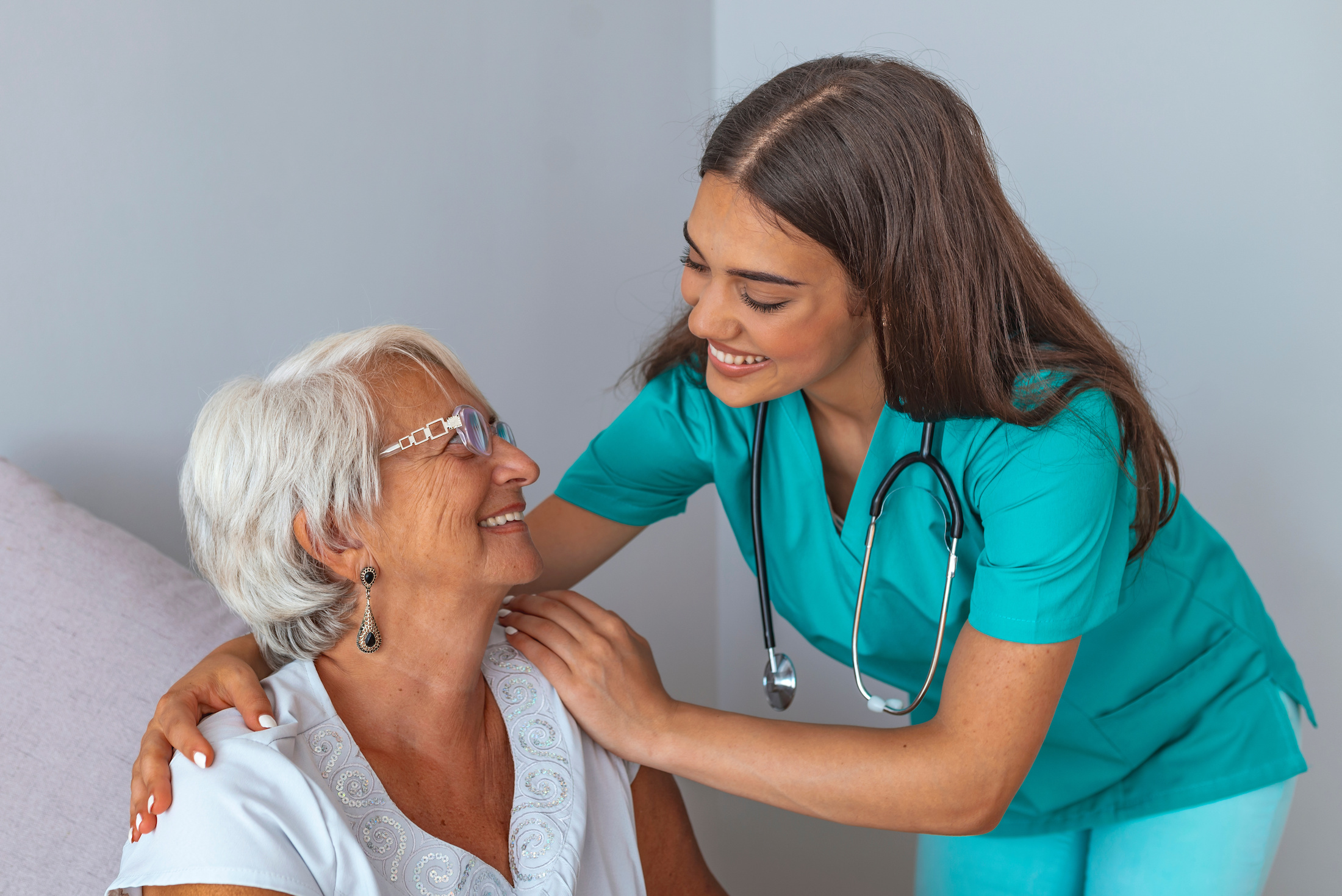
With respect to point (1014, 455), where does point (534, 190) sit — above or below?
above

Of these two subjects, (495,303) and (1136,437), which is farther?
(495,303)

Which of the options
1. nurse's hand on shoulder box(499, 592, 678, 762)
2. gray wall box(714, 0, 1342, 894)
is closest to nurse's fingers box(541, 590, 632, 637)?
nurse's hand on shoulder box(499, 592, 678, 762)

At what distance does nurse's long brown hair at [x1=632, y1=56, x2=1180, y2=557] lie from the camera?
1.07m

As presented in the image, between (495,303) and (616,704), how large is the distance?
107 centimetres

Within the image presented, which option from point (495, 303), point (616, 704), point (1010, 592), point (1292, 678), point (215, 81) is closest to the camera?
point (1010, 592)

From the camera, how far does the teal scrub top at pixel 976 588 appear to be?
1.24 m

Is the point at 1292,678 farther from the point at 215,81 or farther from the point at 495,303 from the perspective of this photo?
the point at 215,81

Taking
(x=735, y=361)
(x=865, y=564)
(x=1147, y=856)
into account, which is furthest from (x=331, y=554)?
(x=1147, y=856)

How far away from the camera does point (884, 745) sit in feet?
3.57

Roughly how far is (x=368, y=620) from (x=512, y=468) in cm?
24

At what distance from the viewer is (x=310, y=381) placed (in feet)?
3.77

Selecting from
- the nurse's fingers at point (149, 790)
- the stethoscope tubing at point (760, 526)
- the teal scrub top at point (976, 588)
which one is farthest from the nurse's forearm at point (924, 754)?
the nurse's fingers at point (149, 790)

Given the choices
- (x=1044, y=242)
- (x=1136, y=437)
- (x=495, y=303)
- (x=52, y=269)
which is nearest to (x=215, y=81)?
(x=52, y=269)

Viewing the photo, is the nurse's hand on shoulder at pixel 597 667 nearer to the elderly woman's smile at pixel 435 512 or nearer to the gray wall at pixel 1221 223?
the elderly woman's smile at pixel 435 512
